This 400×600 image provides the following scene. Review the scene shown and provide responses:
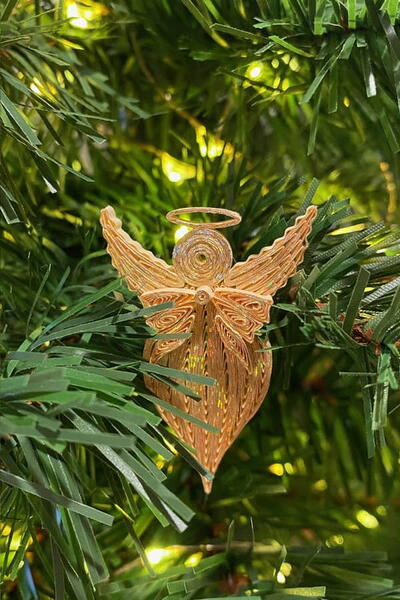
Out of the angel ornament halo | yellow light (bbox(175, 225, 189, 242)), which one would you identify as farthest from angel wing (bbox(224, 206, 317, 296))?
yellow light (bbox(175, 225, 189, 242))

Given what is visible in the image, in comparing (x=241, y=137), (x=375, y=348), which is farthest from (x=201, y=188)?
(x=375, y=348)

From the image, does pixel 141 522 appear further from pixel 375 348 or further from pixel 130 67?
pixel 130 67

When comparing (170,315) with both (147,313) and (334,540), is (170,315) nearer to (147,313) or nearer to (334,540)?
(147,313)

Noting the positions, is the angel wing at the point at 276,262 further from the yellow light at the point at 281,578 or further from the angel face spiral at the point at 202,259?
the yellow light at the point at 281,578

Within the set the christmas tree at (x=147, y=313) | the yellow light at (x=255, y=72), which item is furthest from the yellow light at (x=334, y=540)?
the yellow light at (x=255, y=72)

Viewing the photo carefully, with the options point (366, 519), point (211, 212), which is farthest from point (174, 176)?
point (366, 519)

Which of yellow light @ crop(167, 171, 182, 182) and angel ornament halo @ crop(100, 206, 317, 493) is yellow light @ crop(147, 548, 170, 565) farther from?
yellow light @ crop(167, 171, 182, 182)

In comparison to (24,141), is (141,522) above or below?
below
